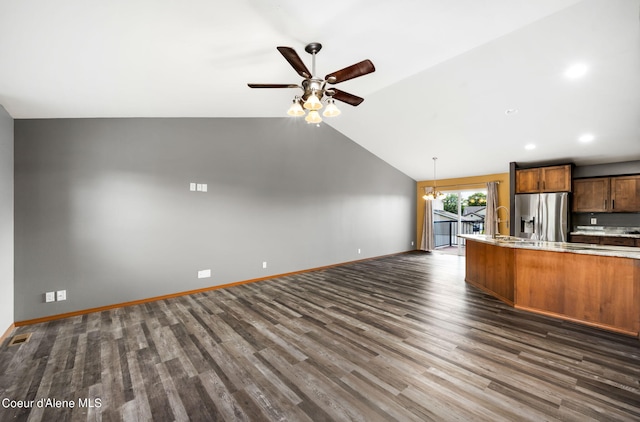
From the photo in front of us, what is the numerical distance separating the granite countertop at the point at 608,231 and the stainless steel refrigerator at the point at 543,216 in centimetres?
35

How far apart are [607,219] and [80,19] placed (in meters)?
8.94

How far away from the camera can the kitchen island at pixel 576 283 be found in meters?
2.84

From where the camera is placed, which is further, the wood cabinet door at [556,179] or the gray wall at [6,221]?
the wood cabinet door at [556,179]

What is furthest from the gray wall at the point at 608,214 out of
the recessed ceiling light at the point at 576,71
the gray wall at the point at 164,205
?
the gray wall at the point at 164,205

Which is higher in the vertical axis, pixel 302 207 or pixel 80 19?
pixel 80 19

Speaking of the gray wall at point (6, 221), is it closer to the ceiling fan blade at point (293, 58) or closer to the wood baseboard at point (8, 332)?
the wood baseboard at point (8, 332)

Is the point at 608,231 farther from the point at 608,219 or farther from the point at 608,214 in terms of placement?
the point at 608,214

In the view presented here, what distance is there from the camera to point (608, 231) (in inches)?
215

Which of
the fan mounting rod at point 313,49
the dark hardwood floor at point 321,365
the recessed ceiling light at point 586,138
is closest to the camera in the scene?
the dark hardwood floor at point 321,365

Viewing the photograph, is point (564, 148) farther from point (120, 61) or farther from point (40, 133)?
point (40, 133)

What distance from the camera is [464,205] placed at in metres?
8.31

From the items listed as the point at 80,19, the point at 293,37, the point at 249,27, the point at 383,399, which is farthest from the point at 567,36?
the point at 80,19

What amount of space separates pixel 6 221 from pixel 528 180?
30.5 ft

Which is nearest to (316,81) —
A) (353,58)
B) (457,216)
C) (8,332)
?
(353,58)
